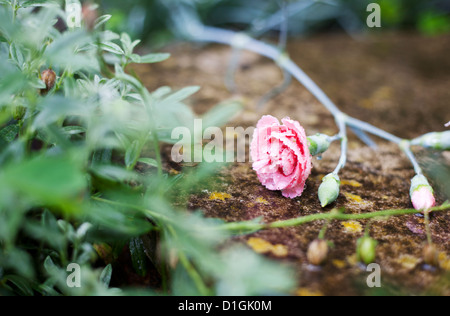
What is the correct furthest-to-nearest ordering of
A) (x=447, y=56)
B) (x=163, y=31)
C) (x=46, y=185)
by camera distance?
1. (x=163, y=31)
2. (x=447, y=56)
3. (x=46, y=185)

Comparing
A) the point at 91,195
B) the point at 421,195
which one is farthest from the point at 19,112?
the point at 421,195

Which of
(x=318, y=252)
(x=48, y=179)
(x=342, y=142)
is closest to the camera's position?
(x=48, y=179)

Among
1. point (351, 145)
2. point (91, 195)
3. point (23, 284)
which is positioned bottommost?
point (23, 284)

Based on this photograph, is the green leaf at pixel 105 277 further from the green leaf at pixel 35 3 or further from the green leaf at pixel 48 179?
the green leaf at pixel 35 3

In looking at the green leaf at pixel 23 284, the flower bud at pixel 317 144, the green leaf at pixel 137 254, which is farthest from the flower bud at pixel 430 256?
the green leaf at pixel 23 284

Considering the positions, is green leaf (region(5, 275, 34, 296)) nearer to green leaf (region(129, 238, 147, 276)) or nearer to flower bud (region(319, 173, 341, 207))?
green leaf (region(129, 238, 147, 276))

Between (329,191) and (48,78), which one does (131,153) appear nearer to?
(48,78)

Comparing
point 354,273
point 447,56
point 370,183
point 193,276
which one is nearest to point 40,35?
point 193,276
